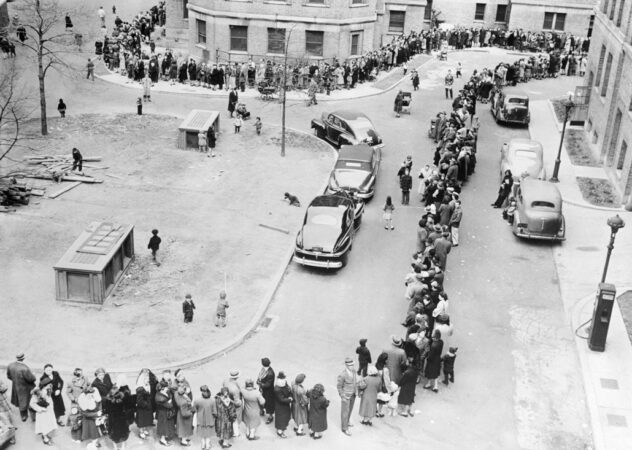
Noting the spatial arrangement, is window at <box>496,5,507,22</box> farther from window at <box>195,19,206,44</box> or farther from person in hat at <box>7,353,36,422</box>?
person in hat at <box>7,353,36,422</box>

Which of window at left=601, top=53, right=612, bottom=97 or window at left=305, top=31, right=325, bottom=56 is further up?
window at left=601, top=53, right=612, bottom=97

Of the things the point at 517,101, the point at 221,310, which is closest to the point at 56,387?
the point at 221,310

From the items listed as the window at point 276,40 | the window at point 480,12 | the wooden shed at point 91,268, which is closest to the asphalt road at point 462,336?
the wooden shed at point 91,268

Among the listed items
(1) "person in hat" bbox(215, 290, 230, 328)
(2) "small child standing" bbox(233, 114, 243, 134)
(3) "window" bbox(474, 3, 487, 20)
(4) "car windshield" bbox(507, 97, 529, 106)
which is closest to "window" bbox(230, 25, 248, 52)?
(2) "small child standing" bbox(233, 114, 243, 134)

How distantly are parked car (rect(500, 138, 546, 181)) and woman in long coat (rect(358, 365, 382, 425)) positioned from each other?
52.6 ft

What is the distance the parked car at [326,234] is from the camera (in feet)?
81.7

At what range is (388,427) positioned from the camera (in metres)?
18.1

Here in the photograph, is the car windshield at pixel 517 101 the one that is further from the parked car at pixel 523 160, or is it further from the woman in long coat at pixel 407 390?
the woman in long coat at pixel 407 390

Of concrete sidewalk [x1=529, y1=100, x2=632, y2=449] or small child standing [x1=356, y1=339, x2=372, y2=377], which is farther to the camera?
small child standing [x1=356, y1=339, x2=372, y2=377]

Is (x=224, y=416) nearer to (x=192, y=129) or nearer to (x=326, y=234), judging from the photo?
(x=326, y=234)

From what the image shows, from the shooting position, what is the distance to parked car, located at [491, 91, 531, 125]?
4059 cm

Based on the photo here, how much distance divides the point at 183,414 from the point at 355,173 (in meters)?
15.5

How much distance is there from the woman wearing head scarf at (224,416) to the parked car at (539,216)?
14.1 meters

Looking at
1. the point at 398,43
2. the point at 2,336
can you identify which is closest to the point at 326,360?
the point at 2,336
